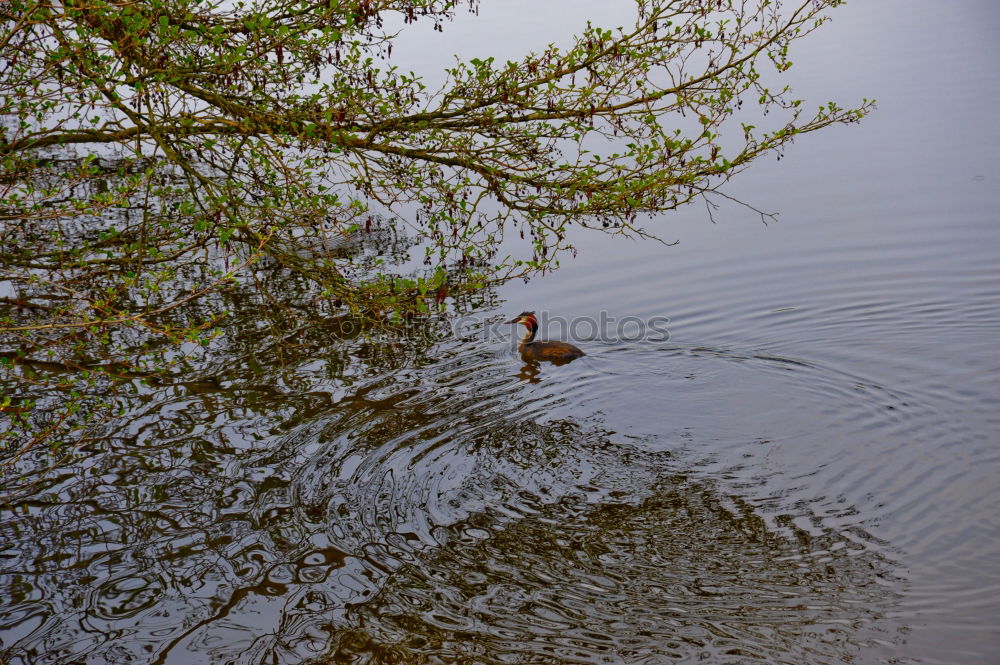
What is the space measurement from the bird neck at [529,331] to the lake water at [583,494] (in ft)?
0.75

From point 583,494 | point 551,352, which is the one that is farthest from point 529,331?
point 583,494

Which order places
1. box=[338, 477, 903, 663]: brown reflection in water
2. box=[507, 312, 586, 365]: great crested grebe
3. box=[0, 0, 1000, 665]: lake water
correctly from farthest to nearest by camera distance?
box=[507, 312, 586, 365]: great crested grebe < box=[0, 0, 1000, 665]: lake water < box=[338, 477, 903, 663]: brown reflection in water

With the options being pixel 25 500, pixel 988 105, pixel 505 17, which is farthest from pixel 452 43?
pixel 25 500

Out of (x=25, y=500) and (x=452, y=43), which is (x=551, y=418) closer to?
(x=25, y=500)

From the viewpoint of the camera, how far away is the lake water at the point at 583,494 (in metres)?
5.45

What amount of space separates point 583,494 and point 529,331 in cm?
374

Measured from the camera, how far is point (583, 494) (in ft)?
23.2

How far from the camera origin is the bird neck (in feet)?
34.4

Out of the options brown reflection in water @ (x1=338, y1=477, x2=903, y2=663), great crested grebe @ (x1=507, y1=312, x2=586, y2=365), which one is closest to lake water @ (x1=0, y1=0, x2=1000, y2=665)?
brown reflection in water @ (x1=338, y1=477, x2=903, y2=663)

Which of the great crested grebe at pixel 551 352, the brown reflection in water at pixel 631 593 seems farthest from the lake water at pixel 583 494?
the great crested grebe at pixel 551 352

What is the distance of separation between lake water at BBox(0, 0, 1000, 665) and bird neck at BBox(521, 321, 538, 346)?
23cm

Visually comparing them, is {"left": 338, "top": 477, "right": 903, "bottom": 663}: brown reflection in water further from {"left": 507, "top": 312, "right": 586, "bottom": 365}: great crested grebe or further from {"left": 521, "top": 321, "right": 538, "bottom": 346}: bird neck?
{"left": 521, "top": 321, "right": 538, "bottom": 346}: bird neck

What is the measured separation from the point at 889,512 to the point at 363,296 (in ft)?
14.3

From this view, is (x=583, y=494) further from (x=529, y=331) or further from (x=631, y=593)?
(x=529, y=331)
